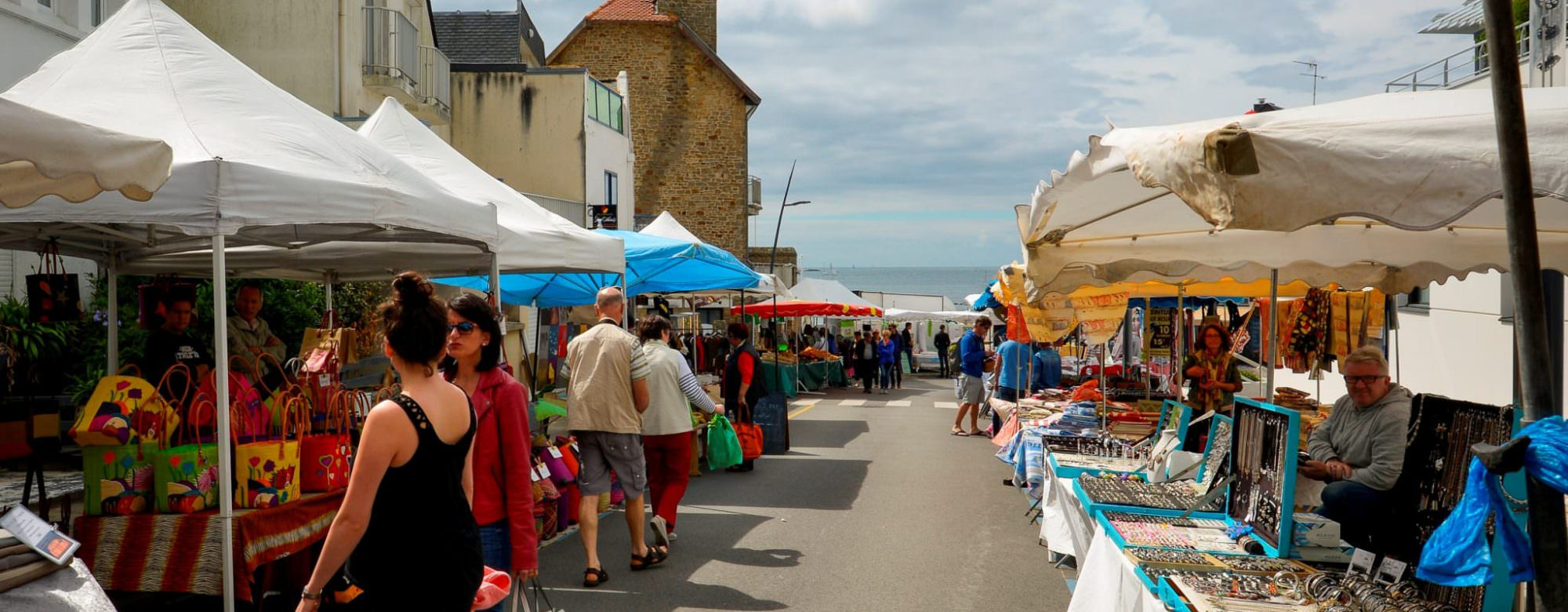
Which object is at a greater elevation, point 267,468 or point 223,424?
point 223,424

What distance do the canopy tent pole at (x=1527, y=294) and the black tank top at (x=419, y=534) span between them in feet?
9.94

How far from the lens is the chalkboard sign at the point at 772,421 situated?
49.1 ft

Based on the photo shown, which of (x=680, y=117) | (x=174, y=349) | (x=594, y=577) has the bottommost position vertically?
(x=594, y=577)

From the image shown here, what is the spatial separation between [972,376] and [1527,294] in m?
15.3

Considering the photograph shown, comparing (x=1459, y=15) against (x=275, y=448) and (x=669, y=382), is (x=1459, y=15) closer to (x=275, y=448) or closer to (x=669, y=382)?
(x=669, y=382)

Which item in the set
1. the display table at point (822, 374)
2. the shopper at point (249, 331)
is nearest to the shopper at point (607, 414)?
the shopper at point (249, 331)

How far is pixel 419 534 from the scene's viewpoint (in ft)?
11.6

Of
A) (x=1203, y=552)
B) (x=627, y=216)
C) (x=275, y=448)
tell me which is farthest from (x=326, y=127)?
(x=627, y=216)

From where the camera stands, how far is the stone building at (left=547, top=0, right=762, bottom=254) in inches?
1609

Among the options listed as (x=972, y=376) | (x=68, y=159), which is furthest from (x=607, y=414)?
(x=972, y=376)

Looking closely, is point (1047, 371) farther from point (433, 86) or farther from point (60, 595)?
point (60, 595)

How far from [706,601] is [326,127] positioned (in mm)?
3583

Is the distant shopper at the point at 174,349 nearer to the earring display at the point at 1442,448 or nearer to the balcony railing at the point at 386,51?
the earring display at the point at 1442,448

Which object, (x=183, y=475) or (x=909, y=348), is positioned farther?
(x=909, y=348)
